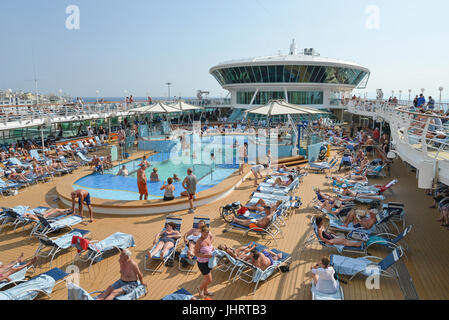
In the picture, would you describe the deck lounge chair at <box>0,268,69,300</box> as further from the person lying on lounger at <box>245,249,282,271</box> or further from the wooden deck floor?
the person lying on lounger at <box>245,249,282,271</box>

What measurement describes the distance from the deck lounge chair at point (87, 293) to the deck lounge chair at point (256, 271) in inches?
60.2

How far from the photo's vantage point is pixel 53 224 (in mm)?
6621

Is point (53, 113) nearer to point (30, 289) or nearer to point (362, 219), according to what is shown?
point (30, 289)

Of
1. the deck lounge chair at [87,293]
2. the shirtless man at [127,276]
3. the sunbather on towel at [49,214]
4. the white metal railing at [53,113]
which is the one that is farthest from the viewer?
the white metal railing at [53,113]

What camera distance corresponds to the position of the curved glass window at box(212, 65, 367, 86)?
2955cm

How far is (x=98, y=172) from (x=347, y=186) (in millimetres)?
9234

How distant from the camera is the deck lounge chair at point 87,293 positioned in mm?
3670

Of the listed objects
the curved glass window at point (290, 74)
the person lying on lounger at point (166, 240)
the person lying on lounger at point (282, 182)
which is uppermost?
the curved glass window at point (290, 74)

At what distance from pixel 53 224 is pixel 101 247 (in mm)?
1807

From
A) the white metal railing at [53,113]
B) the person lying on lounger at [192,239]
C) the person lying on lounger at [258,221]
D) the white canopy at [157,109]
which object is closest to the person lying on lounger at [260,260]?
the person lying on lounger at [192,239]

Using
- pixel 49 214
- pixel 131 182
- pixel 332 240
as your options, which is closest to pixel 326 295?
pixel 332 240

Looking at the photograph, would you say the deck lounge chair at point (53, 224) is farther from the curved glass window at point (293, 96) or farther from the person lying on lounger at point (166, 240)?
the curved glass window at point (293, 96)

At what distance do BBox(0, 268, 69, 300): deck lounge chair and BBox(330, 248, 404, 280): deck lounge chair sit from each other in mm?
4504
